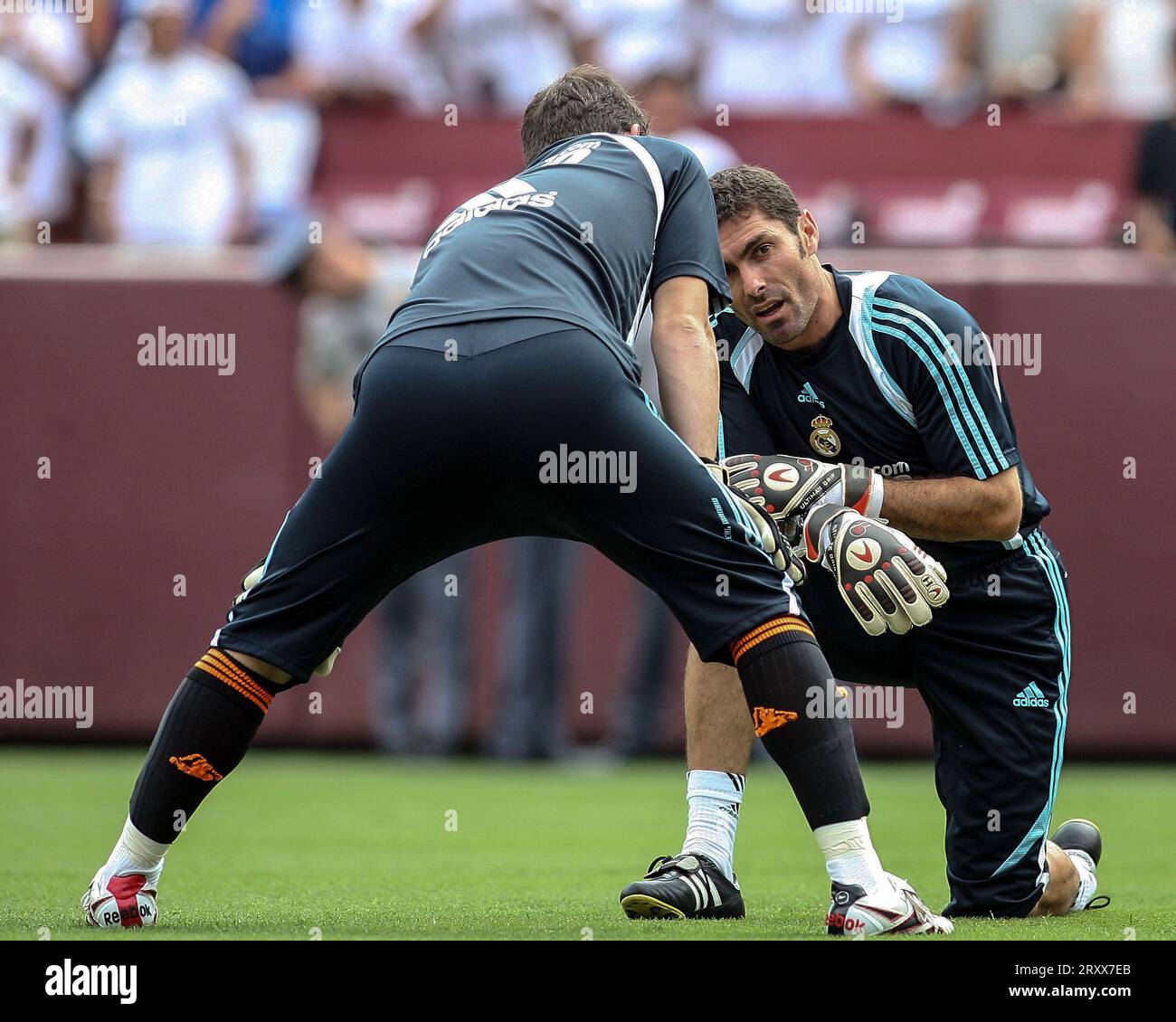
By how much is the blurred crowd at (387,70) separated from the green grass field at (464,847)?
3.46 meters

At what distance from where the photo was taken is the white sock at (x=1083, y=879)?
201 inches

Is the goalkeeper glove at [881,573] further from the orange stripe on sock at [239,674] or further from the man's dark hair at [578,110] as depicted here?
the orange stripe on sock at [239,674]

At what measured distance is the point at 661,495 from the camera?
12.8ft

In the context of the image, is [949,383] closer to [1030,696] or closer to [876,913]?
[1030,696]

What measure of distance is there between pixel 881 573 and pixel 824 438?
70cm

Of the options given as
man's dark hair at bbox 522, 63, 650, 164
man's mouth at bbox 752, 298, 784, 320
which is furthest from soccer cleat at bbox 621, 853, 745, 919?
man's dark hair at bbox 522, 63, 650, 164

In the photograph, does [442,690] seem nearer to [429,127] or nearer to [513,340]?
[429,127]

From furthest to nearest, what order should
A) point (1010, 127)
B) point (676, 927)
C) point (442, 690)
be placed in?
point (1010, 127) → point (442, 690) → point (676, 927)

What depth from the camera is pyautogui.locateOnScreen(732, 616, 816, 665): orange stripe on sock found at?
3.96m

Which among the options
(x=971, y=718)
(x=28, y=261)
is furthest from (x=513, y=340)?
(x=28, y=261)

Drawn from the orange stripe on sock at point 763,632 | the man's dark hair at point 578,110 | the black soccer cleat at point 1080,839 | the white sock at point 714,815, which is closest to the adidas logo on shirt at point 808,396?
the man's dark hair at point 578,110

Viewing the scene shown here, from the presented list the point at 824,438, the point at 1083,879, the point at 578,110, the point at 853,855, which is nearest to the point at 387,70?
the point at 824,438

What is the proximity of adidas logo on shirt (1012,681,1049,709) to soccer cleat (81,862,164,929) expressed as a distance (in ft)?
7.69

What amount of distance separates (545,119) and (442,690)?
5.48 metres
